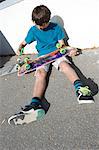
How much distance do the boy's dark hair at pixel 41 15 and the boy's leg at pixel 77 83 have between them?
38cm

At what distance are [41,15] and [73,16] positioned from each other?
413 millimetres

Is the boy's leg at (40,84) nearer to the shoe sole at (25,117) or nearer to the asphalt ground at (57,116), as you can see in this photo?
the asphalt ground at (57,116)

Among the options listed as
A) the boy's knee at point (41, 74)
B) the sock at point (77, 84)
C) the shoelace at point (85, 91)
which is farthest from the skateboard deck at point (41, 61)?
the shoelace at point (85, 91)

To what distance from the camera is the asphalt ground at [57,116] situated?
7.94 feet

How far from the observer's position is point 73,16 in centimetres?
344

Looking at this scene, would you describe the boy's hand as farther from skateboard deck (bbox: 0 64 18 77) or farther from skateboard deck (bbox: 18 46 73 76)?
skateboard deck (bbox: 0 64 18 77)

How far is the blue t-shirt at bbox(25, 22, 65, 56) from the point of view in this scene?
10.9 feet

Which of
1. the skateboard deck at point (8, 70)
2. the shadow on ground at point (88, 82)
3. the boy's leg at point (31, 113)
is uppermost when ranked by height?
the boy's leg at point (31, 113)

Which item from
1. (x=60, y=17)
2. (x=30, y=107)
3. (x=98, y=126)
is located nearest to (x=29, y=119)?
(x=30, y=107)

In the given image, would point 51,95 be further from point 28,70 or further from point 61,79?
point 28,70

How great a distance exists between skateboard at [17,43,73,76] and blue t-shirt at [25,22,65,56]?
0.17 ft

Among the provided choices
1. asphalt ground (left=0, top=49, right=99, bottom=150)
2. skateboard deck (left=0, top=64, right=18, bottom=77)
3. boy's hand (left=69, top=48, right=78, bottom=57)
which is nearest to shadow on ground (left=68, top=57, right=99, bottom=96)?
asphalt ground (left=0, top=49, right=99, bottom=150)

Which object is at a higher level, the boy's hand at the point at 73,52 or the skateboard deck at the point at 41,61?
the skateboard deck at the point at 41,61

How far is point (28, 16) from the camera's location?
11.7 ft
